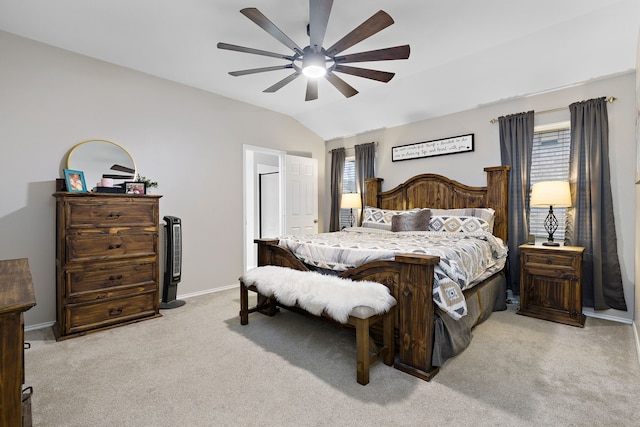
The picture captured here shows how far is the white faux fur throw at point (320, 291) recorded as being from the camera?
2092mm

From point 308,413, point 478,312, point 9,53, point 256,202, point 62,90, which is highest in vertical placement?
point 9,53

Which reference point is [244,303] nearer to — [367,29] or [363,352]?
[363,352]

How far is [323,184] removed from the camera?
19.5 feet

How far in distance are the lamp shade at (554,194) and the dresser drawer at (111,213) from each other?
402cm

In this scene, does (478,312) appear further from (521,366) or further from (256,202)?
(256,202)

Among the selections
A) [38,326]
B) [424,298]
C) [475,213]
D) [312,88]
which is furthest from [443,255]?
[38,326]

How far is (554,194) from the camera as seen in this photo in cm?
311

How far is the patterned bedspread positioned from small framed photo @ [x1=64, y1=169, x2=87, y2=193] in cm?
209

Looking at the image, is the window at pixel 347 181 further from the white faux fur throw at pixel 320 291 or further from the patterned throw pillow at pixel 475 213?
the white faux fur throw at pixel 320 291

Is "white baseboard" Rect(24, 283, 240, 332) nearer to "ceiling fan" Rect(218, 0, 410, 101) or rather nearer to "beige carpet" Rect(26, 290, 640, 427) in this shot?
"beige carpet" Rect(26, 290, 640, 427)

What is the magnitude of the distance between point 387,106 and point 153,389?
4291 mm

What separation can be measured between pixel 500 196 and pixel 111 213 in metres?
4.25

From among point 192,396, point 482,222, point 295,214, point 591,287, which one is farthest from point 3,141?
point 591,287

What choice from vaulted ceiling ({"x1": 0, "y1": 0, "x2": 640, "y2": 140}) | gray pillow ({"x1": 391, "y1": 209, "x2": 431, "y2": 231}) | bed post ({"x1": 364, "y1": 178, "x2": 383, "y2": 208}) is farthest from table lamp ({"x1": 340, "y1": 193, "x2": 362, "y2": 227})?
vaulted ceiling ({"x1": 0, "y1": 0, "x2": 640, "y2": 140})
